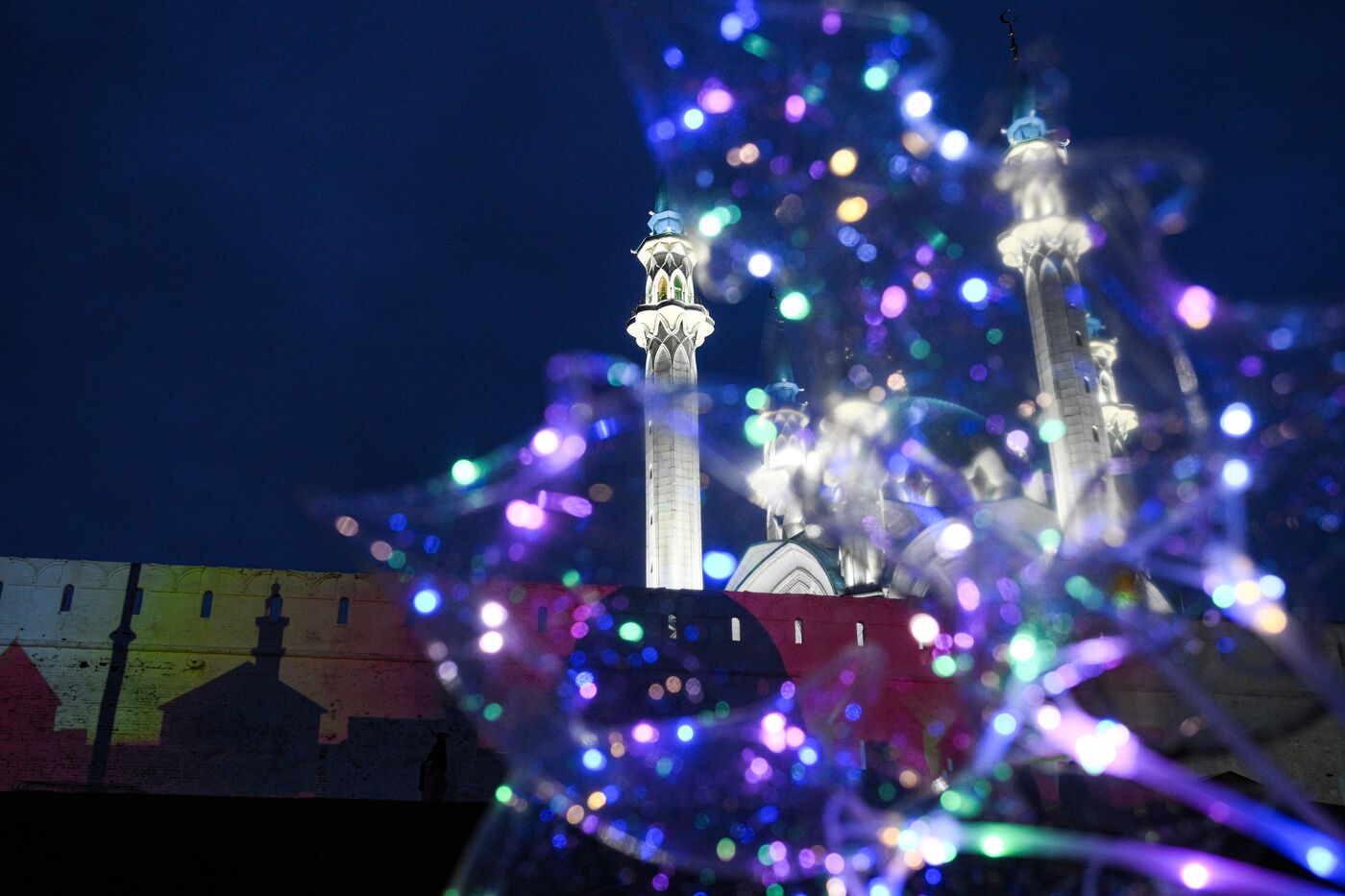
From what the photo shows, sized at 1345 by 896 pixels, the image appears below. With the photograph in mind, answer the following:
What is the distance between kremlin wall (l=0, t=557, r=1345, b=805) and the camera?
15.2 metres

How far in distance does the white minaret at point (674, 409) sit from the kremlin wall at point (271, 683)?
2511 millimetres

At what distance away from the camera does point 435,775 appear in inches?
526

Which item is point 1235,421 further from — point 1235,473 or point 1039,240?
point 1039,240

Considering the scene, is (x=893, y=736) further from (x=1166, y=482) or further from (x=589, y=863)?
(x=1166, y=482)

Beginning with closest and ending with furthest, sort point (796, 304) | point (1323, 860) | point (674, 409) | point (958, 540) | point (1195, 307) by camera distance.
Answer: point (1323, 860), point (1195, 307), point (958, 540), point (796, 304), point (674, 409)

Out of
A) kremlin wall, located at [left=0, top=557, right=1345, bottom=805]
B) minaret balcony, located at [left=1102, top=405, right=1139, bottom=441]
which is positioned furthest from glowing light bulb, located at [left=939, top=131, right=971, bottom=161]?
minaret balcony, located at [left=1102, top=405, right=1139, bottom=441]

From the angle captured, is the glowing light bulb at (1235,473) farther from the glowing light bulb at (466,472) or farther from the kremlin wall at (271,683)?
the kremlin wall at (271,683)

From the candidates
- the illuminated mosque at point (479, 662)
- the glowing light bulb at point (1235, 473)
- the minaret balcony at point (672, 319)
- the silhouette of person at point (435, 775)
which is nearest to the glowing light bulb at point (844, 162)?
the illuminated mosque at point (479, 662)

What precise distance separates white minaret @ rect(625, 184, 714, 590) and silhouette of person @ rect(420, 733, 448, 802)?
232 inches

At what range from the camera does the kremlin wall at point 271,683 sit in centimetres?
1518

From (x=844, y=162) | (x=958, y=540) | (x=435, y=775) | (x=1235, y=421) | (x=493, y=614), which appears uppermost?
(x=844, y=162)

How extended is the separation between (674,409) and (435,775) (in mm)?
6863

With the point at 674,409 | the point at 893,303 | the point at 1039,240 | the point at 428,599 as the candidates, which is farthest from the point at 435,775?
the point at 1039,240

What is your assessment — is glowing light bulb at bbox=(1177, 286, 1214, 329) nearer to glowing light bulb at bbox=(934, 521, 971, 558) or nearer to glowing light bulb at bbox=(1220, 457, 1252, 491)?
glowing light bulb at bbox=(1220, 457, 1252, 491)
